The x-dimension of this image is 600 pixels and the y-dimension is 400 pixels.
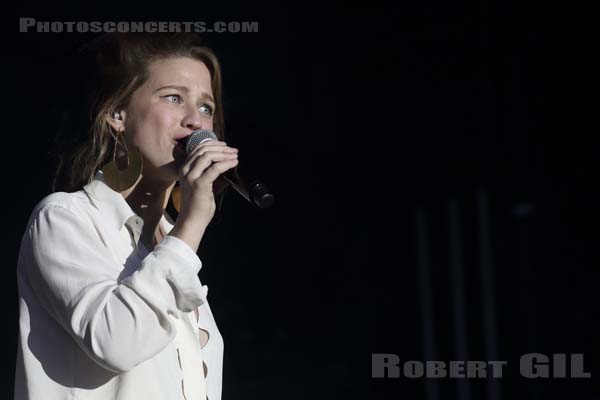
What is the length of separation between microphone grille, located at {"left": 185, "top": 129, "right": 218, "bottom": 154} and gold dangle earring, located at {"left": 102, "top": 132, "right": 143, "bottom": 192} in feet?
0.33

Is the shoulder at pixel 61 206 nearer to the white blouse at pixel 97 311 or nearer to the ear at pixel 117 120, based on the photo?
the white blouse at pixel 97 311

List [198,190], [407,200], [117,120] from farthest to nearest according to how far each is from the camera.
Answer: [407,200], [117,120], [198,190]

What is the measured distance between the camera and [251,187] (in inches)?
52.0

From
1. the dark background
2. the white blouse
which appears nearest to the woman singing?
the white blouse

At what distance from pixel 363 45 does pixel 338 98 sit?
0.22 metres

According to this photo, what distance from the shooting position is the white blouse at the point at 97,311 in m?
1.10

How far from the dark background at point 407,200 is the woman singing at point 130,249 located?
1573mm

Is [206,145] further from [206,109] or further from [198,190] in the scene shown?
[206,109]

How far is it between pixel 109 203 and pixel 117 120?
0.57ft

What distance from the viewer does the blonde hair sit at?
1437mm

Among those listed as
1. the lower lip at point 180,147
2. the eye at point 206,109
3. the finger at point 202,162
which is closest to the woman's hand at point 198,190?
the finger at point 202,162

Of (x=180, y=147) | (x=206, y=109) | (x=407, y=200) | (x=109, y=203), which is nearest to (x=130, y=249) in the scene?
(x=109, y=203)

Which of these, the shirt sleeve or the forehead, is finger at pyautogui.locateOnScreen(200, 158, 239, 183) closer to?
the shirt sleeve

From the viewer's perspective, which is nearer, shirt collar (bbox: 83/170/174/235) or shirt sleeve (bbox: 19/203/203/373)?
shirt sleeve (bbox: 19/203/203/373)
